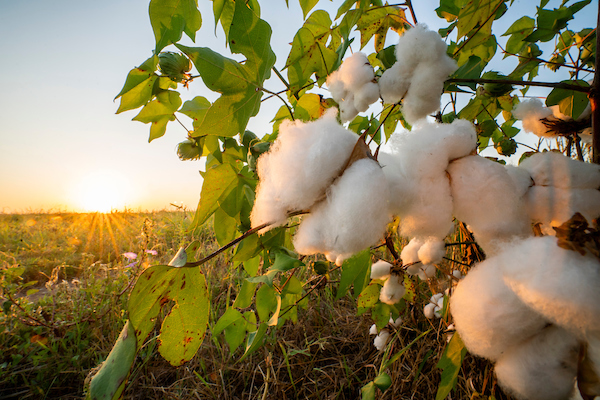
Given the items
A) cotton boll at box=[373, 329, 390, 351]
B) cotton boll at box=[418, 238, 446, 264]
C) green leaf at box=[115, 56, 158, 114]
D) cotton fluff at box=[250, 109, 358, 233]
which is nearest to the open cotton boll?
cotton fluff at box=[250, 109, 358, 233]

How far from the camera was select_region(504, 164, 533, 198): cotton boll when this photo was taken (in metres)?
0.40

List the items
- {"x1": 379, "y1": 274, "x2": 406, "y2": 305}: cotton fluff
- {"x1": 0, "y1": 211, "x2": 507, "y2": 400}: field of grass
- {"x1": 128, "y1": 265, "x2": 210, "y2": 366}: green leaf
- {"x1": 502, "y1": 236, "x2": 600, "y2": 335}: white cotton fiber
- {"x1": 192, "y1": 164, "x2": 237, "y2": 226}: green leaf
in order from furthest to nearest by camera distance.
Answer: {"x1": 0, "y1": 211, "x2": 507, "y2": 400}: field of grass < {"x1": 379, "y1": 274, "x2": 406, "y2": 305}: cotton fluff < {"x1": 192, "y1": 164, "x2": 237, "y2": 226}: green leaf < {"x1": 128, "y1": 265, "x2": 210, "y2": 366}: green leaf < {"x1": 502, "y1": 236, "x2": 600, "y2": 335}: white cotton fiber

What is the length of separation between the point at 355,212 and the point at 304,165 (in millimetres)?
94

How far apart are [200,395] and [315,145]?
4.25ft

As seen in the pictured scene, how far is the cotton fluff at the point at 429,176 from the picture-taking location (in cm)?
39

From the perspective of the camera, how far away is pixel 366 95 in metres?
0.56

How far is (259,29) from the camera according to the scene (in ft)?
1.62

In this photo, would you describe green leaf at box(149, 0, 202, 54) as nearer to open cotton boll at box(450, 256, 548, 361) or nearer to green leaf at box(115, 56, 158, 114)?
green leaf at box(115, 56, 158, 114)

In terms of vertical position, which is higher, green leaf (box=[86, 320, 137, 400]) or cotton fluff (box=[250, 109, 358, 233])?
cotton fluff (box=[250, 109, 358, 233])

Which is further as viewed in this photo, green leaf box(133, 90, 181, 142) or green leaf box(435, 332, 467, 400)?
green leaf box(133, 90, 181, 142)

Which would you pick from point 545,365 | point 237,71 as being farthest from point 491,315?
point 237,71

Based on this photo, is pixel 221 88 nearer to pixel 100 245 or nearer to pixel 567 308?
pixel 567 308

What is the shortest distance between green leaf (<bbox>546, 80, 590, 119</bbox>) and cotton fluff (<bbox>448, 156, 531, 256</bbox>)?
1.48 feet

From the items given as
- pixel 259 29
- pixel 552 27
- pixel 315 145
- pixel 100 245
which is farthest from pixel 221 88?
pixel 100 245
